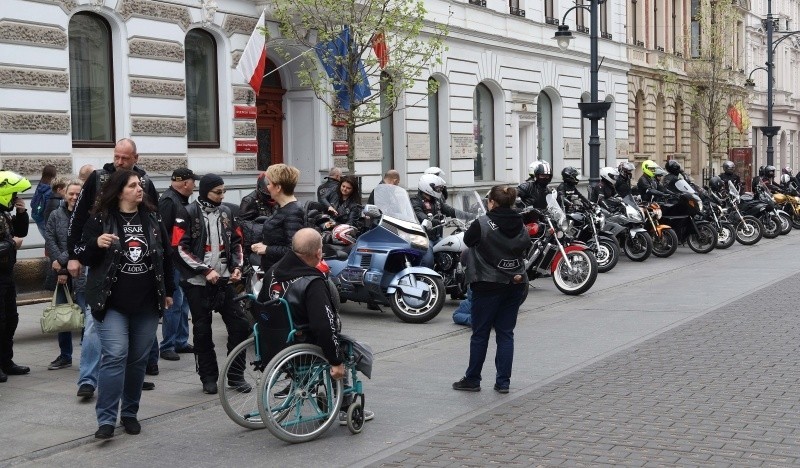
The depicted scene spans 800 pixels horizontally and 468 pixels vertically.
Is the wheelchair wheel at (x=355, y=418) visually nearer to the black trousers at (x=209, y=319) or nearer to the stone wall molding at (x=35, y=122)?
the black trousers at (x=209, y=319)

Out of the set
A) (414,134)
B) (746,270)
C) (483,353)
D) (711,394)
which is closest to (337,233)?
(483,353)

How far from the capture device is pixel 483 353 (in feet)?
28.1

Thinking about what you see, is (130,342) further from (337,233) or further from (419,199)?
(419,199)

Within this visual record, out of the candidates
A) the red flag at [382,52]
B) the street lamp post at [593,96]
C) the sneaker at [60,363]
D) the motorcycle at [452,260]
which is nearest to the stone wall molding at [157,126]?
the red flag at [382,52]

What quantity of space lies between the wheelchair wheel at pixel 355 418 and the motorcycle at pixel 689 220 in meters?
14.2

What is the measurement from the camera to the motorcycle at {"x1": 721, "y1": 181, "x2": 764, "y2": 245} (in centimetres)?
2305

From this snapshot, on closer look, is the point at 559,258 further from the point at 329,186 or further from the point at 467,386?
the point at 467,386

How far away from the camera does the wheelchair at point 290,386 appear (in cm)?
693

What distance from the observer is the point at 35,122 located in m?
15.7

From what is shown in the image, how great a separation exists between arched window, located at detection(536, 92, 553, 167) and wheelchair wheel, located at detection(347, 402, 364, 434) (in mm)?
25445

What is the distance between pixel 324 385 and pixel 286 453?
1.75 feet

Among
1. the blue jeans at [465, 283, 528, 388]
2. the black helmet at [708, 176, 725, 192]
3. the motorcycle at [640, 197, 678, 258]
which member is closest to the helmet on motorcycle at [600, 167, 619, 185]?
the motorcycle at [640, 197, 678, 258]

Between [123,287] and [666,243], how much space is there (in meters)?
14.5

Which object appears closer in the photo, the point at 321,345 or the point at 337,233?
the point at 321,345
